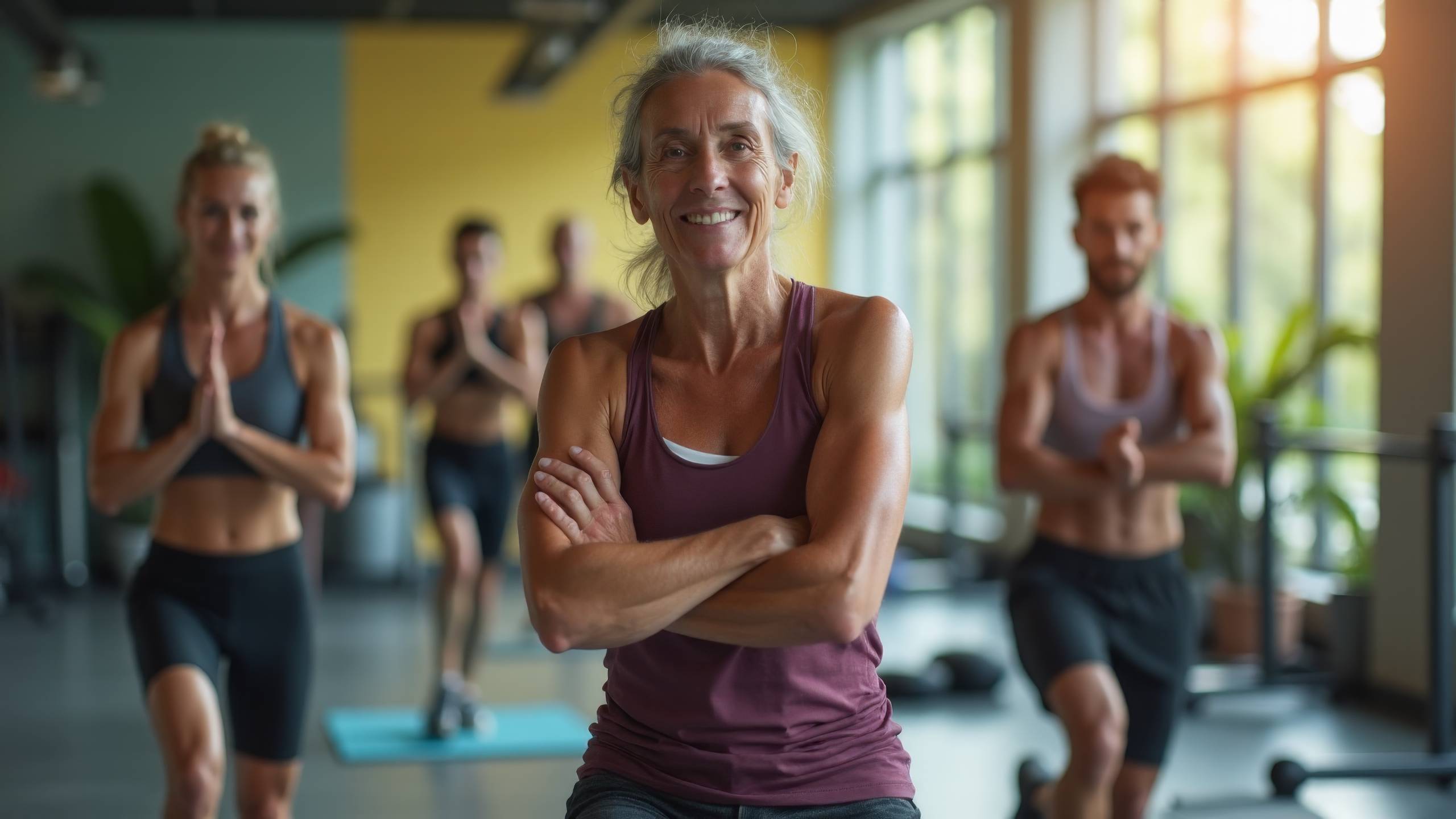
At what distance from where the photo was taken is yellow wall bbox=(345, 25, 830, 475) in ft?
31.6

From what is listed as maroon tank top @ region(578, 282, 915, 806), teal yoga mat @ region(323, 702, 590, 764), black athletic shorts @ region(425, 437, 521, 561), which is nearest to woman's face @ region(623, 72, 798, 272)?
maroon tank top @ region(578, 282, 915, 806)

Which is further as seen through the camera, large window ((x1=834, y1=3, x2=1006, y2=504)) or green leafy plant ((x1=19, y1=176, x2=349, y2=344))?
large window ((x1=834, y1=3, x2=1006, y2=504))

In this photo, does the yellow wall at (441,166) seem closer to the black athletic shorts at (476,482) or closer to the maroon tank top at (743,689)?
the black athletic shorts at (476,482)

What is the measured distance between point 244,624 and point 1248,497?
4756 mm

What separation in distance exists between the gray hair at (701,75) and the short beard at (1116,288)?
54.4 inches

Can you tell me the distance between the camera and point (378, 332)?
31.7 ft

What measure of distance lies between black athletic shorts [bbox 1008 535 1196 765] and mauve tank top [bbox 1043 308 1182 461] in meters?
0.24

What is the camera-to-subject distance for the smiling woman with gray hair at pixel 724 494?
171cm

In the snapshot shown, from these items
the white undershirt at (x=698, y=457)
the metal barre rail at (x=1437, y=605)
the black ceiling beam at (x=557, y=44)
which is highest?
the black ceiling beam at (x=557, y=44)

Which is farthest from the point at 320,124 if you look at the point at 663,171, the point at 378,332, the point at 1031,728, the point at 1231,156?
the point at 663,171

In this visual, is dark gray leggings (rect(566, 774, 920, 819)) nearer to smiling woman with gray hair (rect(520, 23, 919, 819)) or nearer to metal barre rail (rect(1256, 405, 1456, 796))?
smiling woman with gray hair (rect(520, 23, 919, 819))

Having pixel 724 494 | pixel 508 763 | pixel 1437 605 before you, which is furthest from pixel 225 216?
pixel 1437 605

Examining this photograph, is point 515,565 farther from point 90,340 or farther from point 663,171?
point 663,171

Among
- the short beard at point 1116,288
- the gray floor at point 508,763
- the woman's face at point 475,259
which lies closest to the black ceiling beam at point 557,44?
the woman's face at point 475,259
